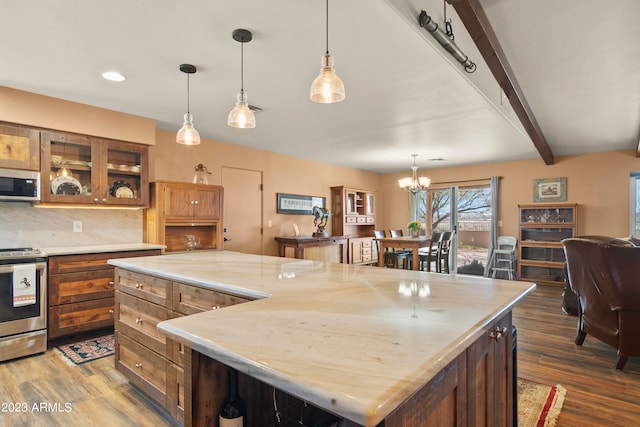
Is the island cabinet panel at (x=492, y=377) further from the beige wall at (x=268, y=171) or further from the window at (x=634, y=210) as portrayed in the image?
the window at (x=634, y=210)

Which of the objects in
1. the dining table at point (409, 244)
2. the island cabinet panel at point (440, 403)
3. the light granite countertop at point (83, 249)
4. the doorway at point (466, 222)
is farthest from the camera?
the doorway at point (466, 222)

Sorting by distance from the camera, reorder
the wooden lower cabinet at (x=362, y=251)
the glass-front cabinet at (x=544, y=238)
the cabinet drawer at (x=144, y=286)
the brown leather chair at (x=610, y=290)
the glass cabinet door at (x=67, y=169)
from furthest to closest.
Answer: the wooden lower cabinet at (x=362, y=251) < the glass-front cabinet at (x=544, y=238) < the glass cabinet door at (x=67, y=169) < the brown leather chair at (x=610, y=290) < the cabinet drawer at (x=144, y=286)

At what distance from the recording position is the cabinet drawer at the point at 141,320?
75.0 inches

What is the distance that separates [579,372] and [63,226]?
16.3 ft

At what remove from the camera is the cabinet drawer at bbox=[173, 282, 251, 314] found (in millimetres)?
1475

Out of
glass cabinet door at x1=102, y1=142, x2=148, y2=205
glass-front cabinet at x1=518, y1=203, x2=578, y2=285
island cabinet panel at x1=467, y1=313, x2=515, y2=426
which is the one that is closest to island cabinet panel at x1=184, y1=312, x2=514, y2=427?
island cabinet panel at x1=467, y1=313, x2=515, y2=426

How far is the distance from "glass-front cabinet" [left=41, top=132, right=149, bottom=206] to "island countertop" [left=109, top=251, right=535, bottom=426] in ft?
8.35

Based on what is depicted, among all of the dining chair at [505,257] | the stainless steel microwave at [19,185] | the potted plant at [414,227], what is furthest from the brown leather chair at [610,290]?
the stainless steel microwave at [19,185]

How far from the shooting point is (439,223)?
7719 mm

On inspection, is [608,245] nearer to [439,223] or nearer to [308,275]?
[308,275]

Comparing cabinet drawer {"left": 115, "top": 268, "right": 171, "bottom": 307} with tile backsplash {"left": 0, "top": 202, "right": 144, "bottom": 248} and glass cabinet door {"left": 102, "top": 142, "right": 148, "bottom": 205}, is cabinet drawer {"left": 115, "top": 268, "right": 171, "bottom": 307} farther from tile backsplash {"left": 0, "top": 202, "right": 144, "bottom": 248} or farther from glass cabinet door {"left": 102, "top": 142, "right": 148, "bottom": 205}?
tile backsplash {"left": 0, "top": 202, "right": 144, "bottom": 248}

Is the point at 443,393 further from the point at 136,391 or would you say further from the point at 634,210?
the point at 634,210

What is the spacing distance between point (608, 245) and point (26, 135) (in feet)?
16.9

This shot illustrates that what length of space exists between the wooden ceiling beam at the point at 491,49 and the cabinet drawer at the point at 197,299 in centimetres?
202
